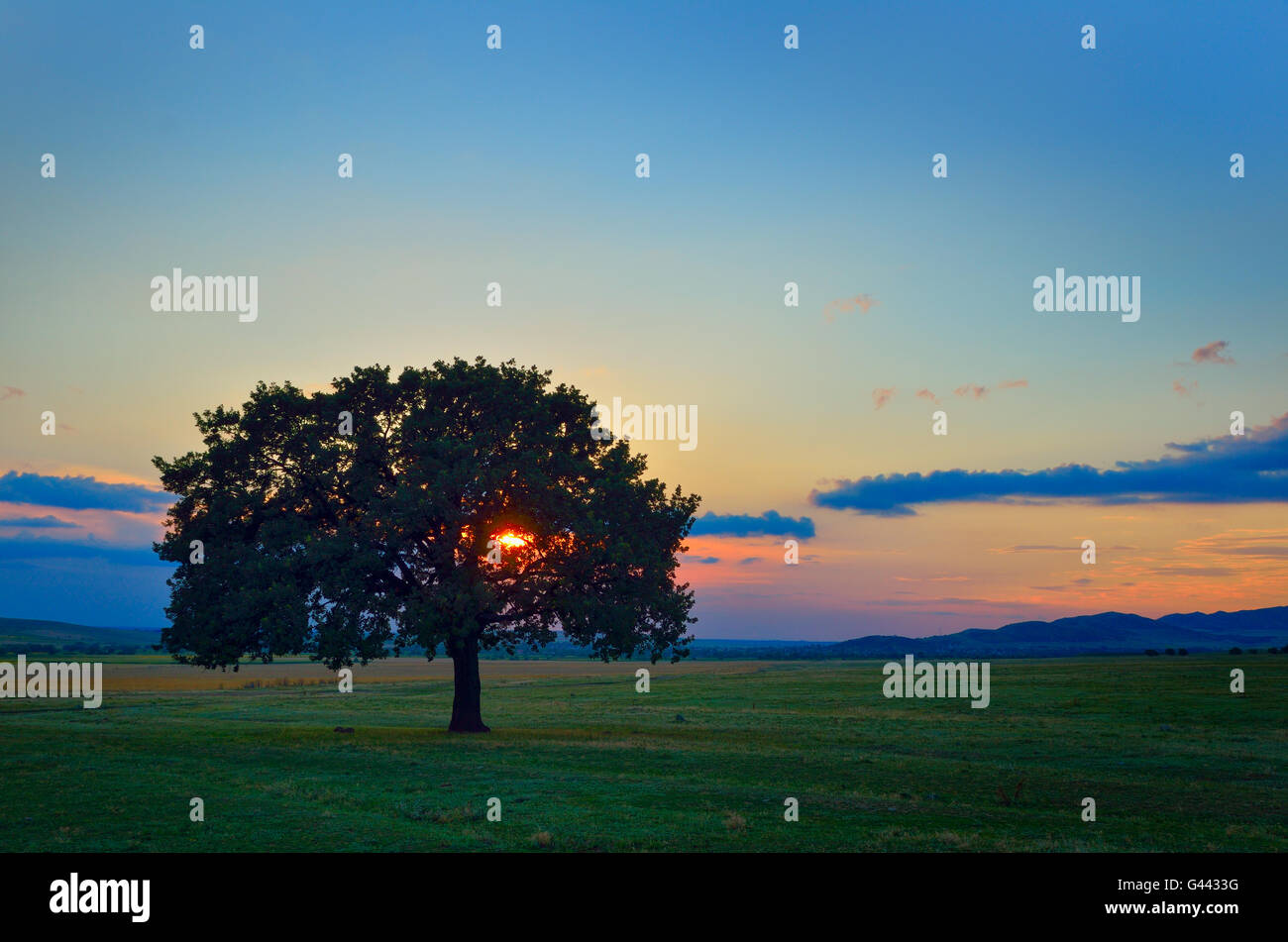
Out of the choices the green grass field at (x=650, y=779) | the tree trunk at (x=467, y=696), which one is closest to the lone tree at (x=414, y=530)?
the tree trunk at (x=467, y=696)

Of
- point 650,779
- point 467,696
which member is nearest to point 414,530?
point 467,696

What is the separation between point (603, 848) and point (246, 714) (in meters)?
50.1

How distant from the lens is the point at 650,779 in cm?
3064

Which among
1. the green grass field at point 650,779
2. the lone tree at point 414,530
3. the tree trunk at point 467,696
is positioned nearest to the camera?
the green grass field at point 650,779

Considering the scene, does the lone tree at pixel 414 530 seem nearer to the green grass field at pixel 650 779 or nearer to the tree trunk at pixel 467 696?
the tree trunk at pixel 467 696

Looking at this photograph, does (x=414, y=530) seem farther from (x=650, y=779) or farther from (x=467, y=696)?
(x=650, y=779)

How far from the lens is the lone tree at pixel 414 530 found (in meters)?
41.0

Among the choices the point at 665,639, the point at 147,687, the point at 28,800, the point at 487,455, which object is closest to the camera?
the point at 28,800

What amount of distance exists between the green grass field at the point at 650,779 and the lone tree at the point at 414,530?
4.83 meters

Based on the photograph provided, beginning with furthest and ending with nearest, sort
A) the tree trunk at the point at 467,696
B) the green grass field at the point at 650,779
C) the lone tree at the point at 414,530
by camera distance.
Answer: the tree trunk at the point at 467,696 → the lone tree at the point at 414,530 → the green grass field at the point at 650,779

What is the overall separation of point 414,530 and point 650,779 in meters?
16.8
